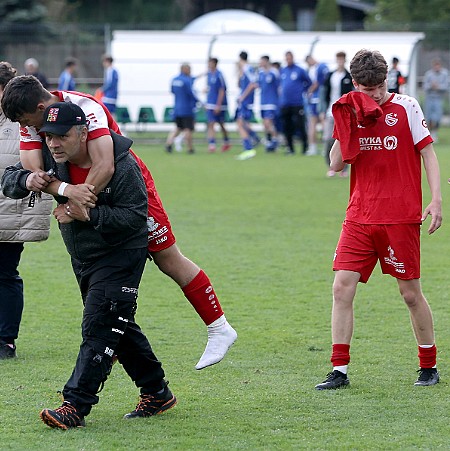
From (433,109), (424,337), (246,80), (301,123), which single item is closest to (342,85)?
(301,123)

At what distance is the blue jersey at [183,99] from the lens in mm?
24797

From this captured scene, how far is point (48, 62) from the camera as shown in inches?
1438

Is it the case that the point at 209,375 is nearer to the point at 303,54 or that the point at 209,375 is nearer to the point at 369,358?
the point at 369,358

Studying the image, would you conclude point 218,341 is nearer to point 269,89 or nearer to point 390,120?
point 390,120

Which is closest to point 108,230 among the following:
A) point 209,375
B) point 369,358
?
point 209,375

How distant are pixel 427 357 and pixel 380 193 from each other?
0.99 m

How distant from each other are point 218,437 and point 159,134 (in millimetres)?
28130

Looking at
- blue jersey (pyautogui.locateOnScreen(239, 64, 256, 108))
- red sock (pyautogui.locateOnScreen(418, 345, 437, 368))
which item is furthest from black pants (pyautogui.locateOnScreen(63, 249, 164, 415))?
blue jersey (pyautogui.locateOnScreen(239, 64, 256, 108))

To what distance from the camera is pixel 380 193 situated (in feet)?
19.3

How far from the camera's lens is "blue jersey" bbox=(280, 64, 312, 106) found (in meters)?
23.9

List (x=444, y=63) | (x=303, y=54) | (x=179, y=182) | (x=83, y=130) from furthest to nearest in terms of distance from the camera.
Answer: (x=444, y=63) < (x=303, y=54) < (x=179, y=182) < (x=83, y=130)

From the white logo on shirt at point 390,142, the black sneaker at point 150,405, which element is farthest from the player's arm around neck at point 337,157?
the black sneaker at point 150,405

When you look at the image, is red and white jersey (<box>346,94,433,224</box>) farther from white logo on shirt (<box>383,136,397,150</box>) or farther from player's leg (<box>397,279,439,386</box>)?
player's leg (<box>397,279,439,386</box>)

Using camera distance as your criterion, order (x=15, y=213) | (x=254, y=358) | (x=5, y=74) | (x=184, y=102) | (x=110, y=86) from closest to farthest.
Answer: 1. (x=5, y=74)
2. (x=15, y=213)
3. (x=254, y=358)
4. (x=184, y=102)
5. (x=110, y=86)
